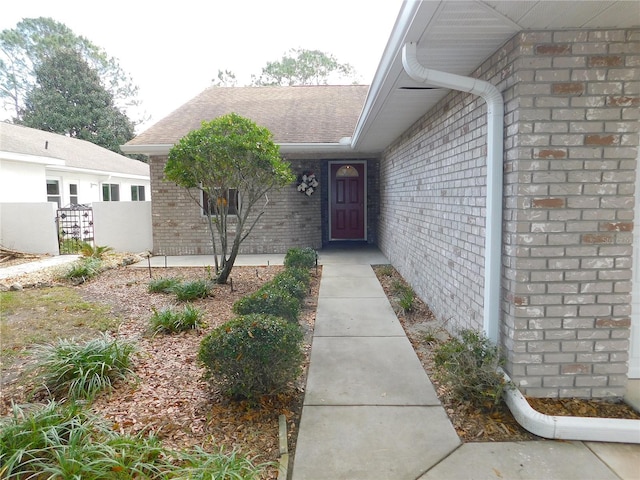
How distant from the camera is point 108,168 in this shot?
59.1 feet

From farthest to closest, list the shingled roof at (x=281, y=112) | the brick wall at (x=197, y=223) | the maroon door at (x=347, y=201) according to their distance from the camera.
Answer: the maroon door at (x=347, y=201), the brick wall at (x=197, y=223), the shingled roof at (x=281, y=112)

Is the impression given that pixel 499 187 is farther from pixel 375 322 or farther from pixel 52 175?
pixel 52 175

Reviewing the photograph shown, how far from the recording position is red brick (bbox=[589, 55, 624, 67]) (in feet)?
8.91

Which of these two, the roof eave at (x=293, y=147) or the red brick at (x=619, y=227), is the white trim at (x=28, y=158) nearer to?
the roof eave at (x=293, y=147)

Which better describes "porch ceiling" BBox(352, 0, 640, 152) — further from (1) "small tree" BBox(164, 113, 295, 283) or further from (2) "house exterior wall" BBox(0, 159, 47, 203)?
(2) "house exterior wall" BBox(0, 159, 47, 203)

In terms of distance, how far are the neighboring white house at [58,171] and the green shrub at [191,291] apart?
9.74m

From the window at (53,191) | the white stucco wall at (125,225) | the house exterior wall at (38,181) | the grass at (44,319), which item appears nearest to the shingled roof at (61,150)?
the house exterior wall at (38,181)

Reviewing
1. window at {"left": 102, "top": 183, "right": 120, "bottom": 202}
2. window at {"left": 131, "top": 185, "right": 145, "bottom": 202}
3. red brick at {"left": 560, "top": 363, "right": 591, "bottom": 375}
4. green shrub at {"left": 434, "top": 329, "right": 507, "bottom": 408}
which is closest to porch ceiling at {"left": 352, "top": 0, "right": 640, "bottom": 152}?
green shrub at {"left": 434, "top": 329, "right": 507, "bottom": 408}

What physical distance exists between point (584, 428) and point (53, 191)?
17.4m

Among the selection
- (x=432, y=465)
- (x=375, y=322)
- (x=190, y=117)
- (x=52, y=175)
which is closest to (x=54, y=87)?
(x=52, y=175)

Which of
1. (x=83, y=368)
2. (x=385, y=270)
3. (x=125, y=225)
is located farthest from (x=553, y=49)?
(x=125, y=225)

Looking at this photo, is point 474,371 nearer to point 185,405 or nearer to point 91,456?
point 185,405

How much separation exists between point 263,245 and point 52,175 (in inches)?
380

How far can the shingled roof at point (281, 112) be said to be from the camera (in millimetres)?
10297
